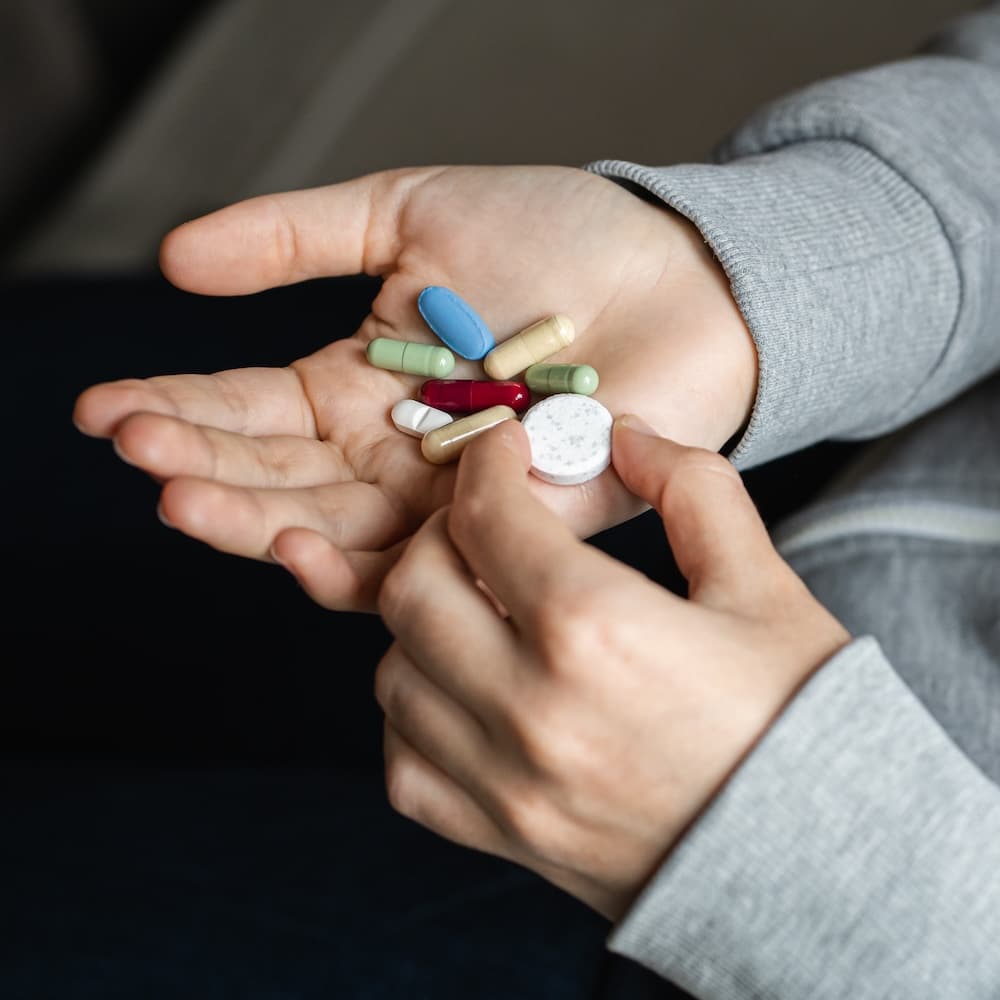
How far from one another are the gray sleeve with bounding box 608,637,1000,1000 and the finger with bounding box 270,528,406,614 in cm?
35

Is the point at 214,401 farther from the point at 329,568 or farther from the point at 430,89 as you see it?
the point at 430,89

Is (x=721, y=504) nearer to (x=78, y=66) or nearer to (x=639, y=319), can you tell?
(x=639, y=319)

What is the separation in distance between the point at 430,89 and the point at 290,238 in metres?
2.00

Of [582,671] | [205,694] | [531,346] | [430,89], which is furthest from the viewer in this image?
[430,89]

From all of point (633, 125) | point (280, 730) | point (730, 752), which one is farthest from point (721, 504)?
point (633, 125)

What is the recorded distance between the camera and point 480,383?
1243 mm

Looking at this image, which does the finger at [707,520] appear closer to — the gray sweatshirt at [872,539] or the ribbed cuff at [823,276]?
the gray sweatshirt at [872,539]

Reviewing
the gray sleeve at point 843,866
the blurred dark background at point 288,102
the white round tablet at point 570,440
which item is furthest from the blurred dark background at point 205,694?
the gray sleeve at point 843,866

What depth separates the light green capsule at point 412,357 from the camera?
1225 millimetres

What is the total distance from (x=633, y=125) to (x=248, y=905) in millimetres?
2333

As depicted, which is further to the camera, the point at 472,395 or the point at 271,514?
the point at 472,395

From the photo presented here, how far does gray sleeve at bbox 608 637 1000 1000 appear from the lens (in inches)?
30.7

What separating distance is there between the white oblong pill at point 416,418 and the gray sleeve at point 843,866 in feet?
1.79

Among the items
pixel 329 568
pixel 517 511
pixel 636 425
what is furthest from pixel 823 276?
pixel 329 568
